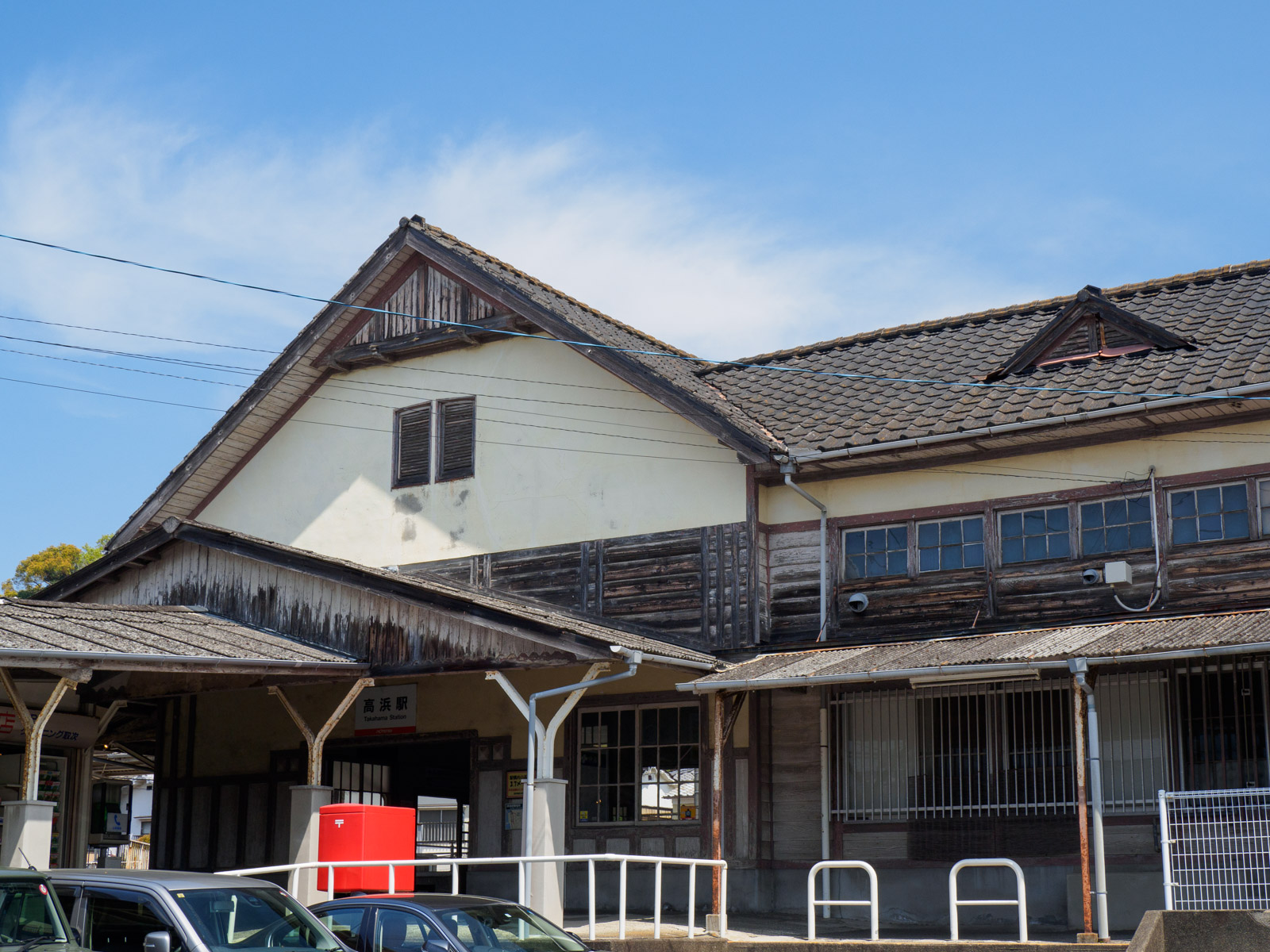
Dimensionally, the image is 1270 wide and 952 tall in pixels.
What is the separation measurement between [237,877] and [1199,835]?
317 inches

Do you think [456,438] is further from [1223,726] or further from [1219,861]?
A: [1219,861]

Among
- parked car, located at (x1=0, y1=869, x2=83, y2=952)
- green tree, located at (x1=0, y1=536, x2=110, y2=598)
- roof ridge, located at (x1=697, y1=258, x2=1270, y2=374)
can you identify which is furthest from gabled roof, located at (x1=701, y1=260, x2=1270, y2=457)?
green tree, located at (x1=0, y1=536, x2=110, y2=598)

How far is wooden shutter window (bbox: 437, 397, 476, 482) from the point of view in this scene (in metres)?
20.1

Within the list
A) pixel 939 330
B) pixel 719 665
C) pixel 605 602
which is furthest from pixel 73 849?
pixel 939 330

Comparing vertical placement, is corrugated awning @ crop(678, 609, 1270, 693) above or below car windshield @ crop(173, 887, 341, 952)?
above

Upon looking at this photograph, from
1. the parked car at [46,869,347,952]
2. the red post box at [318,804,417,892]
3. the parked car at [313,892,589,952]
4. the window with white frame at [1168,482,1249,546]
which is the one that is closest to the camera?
the parked car at [46,869,347,952]

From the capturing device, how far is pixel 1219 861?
1265 cm

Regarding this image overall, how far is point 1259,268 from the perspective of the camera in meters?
19.0

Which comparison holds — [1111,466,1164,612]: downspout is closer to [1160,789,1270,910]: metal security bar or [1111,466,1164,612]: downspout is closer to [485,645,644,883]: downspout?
[1160,789,1270,910]: metal security bar

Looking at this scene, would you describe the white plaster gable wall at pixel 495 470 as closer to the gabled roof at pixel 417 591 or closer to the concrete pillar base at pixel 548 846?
the gabled roof at pixel 417 591

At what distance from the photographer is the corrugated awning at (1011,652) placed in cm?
1311

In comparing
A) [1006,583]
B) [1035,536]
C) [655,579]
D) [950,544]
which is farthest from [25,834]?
[1035,536]

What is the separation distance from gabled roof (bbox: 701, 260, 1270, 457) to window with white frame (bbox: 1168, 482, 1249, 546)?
3.51ft

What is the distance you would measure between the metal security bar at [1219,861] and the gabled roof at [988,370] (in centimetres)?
465
